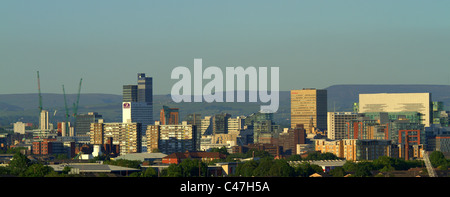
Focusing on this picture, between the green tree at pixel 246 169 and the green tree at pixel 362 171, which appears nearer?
the green tree at pixel 362 171

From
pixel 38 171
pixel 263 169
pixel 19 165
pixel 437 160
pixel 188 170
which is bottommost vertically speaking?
pixel 437 160

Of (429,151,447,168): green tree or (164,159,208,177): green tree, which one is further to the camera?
(429,151,447,168): green tree

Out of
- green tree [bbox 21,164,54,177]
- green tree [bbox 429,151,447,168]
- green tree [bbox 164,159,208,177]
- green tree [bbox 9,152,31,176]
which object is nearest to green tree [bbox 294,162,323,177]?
green tree [bbox 164,159,208,177]

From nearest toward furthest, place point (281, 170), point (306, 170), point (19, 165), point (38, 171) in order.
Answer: point (38, 171), point (281, 170), point (19, 165), point (306, 170)

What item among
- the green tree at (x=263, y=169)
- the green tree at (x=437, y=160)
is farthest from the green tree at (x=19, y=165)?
the green tree at (x=437, y=160)

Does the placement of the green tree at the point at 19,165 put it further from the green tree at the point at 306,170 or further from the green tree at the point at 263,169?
the green tree at the point at 306,170

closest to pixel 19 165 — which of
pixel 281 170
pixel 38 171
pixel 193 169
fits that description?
pixel 38 171

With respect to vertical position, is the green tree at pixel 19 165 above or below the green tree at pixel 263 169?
above

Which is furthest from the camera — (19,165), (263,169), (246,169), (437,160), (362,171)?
(437,160)

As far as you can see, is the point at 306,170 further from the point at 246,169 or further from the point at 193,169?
the point at 193,169

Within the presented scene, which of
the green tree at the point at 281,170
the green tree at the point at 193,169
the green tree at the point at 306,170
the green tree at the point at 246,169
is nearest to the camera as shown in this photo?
the green tree at the point at 281,170

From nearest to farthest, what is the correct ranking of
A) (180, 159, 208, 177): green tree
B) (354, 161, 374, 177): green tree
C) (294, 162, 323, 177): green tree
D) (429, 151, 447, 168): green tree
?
(354, 161, 374, 177): green tree, (180, 159, 208, 177): green tree, (294, 162, 323, 177): green tree, (429, 151, 447, 168): green tree

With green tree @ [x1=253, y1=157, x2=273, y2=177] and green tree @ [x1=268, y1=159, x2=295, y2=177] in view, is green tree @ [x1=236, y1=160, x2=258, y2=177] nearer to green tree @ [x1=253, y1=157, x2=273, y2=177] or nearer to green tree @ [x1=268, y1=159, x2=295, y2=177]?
green tree @ [x1=253, y1=157, x2=273, y2=177]
